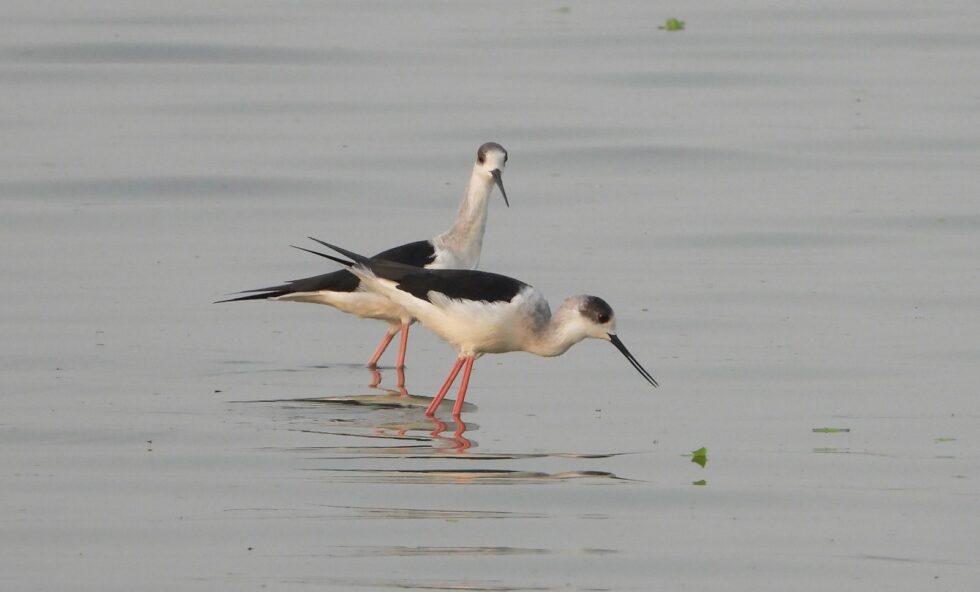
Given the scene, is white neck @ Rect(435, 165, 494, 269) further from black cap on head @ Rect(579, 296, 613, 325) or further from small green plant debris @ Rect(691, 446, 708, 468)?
small green plant debris @ Rect(691, 446, 708, 468)

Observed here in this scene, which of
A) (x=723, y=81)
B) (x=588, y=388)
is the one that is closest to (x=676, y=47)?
(x=723, y=81)

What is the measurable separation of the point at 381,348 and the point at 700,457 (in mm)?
3002

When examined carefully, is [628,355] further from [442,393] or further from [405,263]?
[405,263]

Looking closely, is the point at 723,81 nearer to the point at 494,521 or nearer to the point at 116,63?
the point at 116,63

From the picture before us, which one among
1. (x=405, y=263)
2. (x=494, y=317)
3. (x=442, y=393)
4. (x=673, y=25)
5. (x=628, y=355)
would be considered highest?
(x=673, y=25)

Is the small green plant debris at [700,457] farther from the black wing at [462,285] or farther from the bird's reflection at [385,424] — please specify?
the black wing at [462,285]

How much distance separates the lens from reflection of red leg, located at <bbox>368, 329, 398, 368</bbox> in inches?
445

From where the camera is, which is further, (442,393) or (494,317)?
(442,393)

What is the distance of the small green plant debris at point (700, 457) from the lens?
8.93 meters

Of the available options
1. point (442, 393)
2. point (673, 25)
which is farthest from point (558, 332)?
point (673, 25)

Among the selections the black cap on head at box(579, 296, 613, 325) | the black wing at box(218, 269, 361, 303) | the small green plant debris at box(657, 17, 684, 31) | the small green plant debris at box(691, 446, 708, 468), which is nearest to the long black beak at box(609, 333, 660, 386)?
the black cap on head at box(579, 296, 613, 325)

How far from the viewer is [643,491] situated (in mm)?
8461

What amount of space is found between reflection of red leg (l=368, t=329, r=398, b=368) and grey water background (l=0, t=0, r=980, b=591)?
0.12 m

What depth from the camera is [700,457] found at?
8.98 metres
